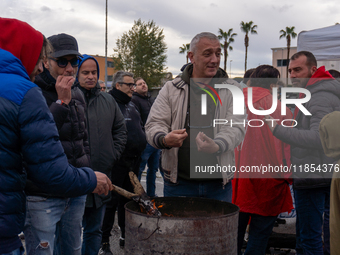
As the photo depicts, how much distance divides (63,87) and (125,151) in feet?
7.55

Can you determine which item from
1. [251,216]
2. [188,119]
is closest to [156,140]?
[188,119]

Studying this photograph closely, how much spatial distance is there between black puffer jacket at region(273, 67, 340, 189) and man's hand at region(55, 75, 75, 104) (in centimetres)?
186

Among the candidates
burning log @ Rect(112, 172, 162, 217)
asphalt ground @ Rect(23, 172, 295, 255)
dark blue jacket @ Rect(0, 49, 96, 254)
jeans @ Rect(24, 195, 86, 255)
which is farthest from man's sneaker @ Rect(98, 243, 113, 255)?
dark blue jacket @ Rect(0, 49, 96, 254)

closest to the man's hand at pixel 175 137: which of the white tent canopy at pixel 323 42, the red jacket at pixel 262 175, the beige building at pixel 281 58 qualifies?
the red jacket at pixel 262 175

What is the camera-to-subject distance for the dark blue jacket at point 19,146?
5.21ft

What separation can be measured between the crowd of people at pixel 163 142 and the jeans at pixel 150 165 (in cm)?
179

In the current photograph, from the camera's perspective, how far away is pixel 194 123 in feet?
9.45

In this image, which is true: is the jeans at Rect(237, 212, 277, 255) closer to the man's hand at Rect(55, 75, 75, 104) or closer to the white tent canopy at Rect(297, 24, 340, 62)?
the man's hand at Rect(55, 75, 75, 104)

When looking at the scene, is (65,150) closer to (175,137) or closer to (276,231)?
(175,137)

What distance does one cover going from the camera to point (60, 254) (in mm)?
2873

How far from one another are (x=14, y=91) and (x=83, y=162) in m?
1.27

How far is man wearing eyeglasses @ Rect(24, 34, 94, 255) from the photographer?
7.89ft

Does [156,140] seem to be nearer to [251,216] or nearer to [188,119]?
[188,119]

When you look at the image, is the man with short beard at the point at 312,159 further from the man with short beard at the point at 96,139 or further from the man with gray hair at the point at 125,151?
the man with gray hair at the point at 125,151
